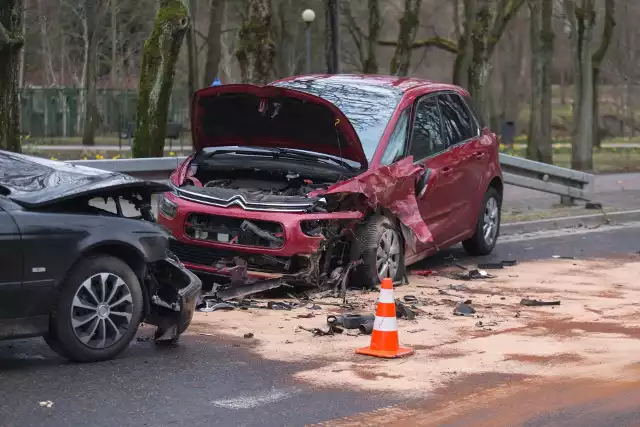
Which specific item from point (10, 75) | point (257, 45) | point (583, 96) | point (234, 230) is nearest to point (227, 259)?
point (234, 230)

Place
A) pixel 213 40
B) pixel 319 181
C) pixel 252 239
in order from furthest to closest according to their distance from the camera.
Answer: pixel 213 40
pixel 319 181
pixel 252 239

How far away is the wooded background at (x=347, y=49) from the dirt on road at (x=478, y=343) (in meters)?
7.57

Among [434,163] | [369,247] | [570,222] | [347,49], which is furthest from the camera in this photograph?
[347,49]

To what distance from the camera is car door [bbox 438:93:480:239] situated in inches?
493

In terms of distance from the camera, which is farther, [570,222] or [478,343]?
[570,222]

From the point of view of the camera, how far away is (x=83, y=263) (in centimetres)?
739

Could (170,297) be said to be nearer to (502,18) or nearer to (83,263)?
(83,263)

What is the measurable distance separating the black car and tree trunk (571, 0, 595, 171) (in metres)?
22.9

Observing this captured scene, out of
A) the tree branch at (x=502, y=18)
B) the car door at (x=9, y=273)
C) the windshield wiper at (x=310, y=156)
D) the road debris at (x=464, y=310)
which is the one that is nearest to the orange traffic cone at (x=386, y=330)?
the road debris at (x=464, y=310)

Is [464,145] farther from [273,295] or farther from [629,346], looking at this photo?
[629,346]

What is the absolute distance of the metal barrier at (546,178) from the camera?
57.0ft

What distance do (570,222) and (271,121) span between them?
7331 mm

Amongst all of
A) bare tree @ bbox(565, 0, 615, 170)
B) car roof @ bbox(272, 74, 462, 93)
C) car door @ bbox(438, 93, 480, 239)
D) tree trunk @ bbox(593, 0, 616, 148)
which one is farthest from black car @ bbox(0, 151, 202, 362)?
tree trunk @ bbox(593, 0, 616, 148)

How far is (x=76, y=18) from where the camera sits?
56.5 metres
